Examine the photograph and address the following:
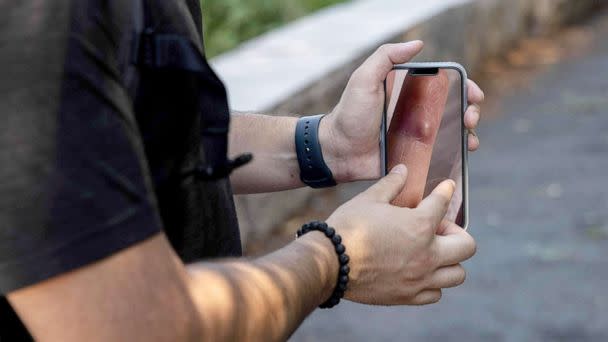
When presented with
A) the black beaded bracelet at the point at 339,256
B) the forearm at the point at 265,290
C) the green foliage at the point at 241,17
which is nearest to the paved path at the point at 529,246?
the green foliage at the point at 241,17

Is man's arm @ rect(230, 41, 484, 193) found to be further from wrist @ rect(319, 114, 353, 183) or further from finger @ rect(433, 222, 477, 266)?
finger @ rect(433, 222, 477, 266)

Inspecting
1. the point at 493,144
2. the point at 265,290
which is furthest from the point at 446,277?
the point at 493,144

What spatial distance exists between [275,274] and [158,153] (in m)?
0.24

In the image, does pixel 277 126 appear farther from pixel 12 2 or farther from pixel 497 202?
pixel 497 202

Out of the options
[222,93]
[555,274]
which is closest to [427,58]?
[555,274]

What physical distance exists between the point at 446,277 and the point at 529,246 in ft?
11.0

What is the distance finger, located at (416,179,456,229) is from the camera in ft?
6.17

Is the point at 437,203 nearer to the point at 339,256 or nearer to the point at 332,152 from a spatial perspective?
the point at 339,256

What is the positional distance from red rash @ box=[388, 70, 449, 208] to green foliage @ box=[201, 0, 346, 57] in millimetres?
5631

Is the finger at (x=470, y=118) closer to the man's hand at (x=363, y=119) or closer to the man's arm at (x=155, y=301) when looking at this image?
the man's hand at (x=363, y=119)

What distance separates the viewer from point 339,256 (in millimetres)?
1739

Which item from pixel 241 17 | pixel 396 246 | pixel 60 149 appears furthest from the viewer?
pixel 241 17

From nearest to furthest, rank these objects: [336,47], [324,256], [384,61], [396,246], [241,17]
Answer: [324,256] < [396,246] < [384,61] < [336,47] < [241,17]

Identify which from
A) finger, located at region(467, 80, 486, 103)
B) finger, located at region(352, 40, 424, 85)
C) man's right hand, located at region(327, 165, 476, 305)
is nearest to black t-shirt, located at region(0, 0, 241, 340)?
man's right hand, located at region(327, 165, 476, 305)
